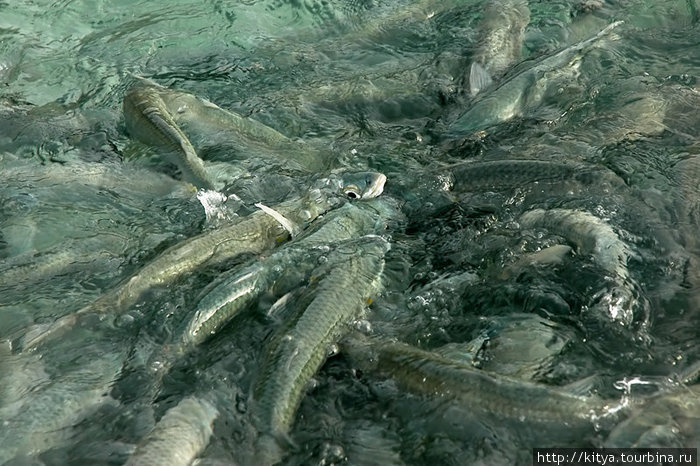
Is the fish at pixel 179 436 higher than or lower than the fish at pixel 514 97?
lower

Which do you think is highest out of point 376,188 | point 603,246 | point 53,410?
point 603,246

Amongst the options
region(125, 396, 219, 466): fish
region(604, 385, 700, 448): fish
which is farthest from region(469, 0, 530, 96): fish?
region(125, 396, 219, 466): fish

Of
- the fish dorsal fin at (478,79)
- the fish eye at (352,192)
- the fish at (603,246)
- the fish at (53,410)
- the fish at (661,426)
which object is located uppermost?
the fish dorsal fin at (478,79)

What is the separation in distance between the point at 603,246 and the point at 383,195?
1.58 meters

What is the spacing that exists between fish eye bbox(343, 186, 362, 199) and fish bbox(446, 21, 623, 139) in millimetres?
1049

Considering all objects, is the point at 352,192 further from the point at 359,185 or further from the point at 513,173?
the point at 513,173

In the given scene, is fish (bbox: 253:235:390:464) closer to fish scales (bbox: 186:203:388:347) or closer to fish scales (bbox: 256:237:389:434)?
fish scales (bbox: 256:237:389:434)

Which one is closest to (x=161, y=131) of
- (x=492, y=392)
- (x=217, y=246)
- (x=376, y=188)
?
(x=217, y=246)

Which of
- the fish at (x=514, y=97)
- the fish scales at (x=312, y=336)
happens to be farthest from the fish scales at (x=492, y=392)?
the fish at (x=514, y=97)

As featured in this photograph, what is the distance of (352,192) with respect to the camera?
5016mm

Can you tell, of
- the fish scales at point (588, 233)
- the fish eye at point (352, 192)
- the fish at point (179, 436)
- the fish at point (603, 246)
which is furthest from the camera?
the fish eye at point (352, 192)

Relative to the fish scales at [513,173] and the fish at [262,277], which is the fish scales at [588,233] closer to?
the fish scales at [513,173]

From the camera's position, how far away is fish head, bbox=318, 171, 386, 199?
5030 mm

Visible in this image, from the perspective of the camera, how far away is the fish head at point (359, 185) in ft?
16.5
